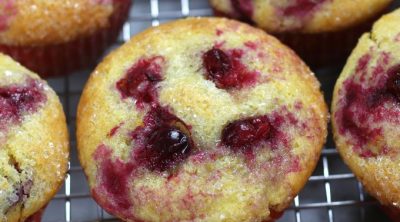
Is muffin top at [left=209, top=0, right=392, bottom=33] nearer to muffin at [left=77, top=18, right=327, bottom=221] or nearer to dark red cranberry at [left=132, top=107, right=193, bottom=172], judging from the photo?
muffin at [left=77, top=18, right=327, bottom=221]

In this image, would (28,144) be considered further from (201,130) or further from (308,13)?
(308,13)

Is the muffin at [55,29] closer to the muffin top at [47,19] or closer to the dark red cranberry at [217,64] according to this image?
the muffin top at [47,19]

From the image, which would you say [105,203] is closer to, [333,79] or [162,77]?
[162,77]

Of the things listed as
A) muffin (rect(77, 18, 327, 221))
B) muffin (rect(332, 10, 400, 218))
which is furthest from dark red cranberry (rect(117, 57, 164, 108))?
muffin (rect(332, 10, 400, 218))

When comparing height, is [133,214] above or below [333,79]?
below

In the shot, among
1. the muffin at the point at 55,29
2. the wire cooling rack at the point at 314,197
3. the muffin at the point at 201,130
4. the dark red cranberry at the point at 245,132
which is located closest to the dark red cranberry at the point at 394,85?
the muffin at the point at 201,130

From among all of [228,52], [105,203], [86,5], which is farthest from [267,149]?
[86,5]
